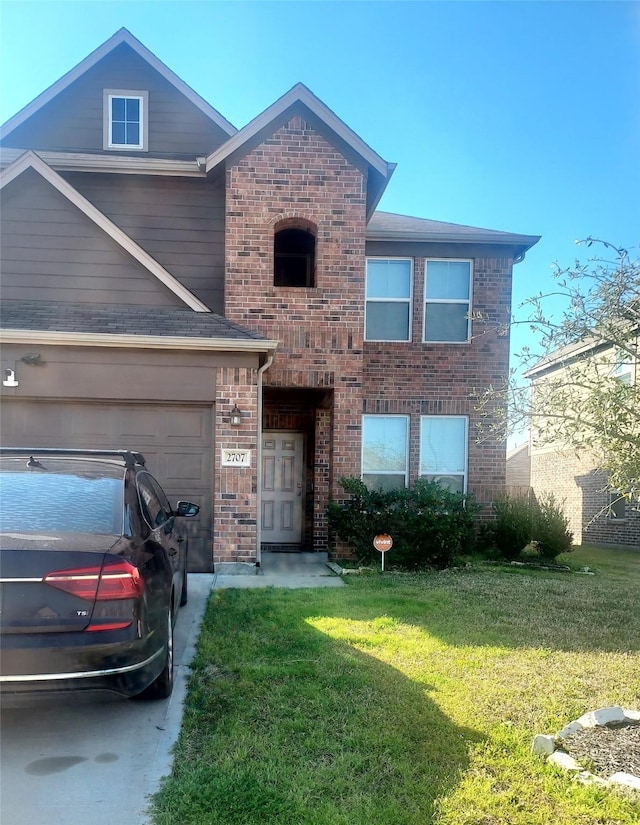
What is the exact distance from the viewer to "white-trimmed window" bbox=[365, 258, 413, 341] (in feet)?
37.1

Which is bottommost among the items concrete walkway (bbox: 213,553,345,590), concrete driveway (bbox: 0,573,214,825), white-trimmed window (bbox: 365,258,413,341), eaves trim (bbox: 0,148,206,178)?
concrete walkway (bbox: 213,553,345,590)

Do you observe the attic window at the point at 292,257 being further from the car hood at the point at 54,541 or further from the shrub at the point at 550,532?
the car hood at the point at 54,541

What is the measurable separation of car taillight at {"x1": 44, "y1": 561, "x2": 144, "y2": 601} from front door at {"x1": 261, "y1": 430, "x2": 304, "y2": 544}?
26.7ft

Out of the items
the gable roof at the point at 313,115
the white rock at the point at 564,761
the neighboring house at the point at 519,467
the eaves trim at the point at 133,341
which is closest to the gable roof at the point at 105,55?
the gable roof at the point at 313,115

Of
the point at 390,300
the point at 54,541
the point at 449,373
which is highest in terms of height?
the point at 390,300

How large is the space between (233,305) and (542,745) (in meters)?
7.88

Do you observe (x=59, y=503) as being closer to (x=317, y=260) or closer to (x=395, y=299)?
(x=317, y=260)

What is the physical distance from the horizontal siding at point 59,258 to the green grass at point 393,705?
16.6ft

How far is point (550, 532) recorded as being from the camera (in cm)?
1077

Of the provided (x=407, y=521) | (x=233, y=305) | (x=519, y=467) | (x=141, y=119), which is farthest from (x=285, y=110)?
(x=519, y=467)

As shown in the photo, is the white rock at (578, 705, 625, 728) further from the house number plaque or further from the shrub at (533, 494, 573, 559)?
the shrub at (533, 494, 573, 559)

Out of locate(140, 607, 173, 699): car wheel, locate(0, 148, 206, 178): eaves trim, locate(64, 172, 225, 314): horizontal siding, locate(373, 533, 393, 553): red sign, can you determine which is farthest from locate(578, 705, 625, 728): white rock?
locate(0, 148, 206, 178): eaves trim

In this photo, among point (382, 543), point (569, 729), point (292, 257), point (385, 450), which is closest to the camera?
point (569, 729)

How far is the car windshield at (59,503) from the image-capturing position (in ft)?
11.7
